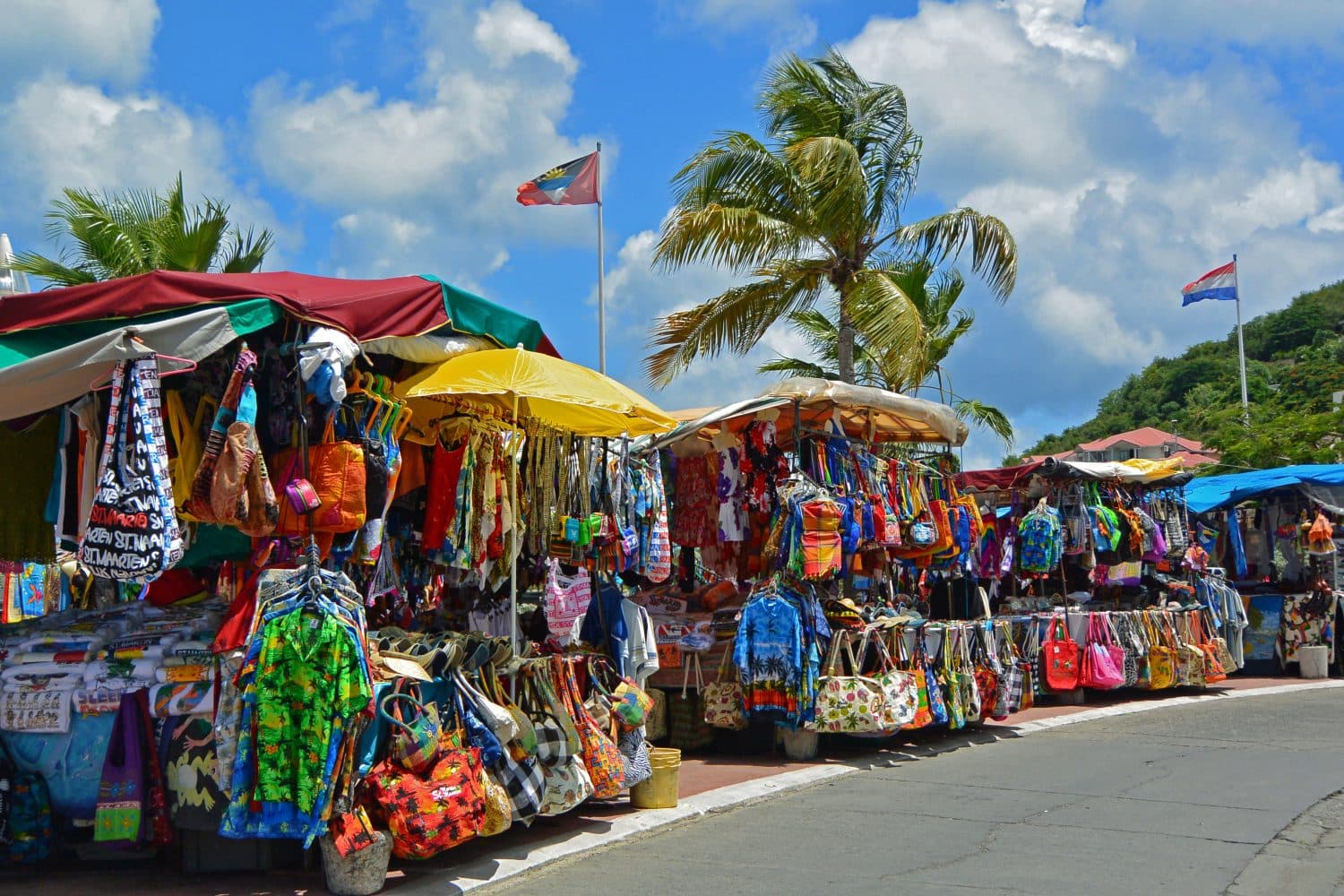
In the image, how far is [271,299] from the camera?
246 inches

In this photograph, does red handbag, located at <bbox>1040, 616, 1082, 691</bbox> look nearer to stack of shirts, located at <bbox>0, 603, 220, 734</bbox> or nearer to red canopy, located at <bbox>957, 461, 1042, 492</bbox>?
red canopy, located at <bbox>957, 461, 1042, 492</bbox>

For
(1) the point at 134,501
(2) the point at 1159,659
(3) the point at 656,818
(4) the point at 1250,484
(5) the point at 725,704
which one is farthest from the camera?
(4) the point at 1250,484

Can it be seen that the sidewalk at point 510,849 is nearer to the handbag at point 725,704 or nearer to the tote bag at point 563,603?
the handbag at point 725,704

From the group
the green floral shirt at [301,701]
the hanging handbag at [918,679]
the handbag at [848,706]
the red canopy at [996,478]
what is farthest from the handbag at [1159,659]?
the green floral shirt at [301,701]

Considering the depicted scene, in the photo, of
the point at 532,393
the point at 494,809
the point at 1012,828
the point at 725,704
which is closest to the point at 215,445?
the point at 532,393

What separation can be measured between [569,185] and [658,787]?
11.9m

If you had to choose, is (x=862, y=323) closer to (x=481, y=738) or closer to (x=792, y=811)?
→ (x=792, y=811)

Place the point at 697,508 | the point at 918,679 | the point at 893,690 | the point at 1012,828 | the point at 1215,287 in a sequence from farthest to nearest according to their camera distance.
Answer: the point at 1215,287
the point at 697,508
the point at 918,679
the point at 893,690
the point at 1012,828

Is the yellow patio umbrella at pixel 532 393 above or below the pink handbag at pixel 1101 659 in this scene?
above

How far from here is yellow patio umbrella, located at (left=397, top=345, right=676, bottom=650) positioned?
7.15 metres

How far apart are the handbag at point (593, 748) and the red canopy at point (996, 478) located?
8379 millimetres

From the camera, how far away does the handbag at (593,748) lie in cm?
752

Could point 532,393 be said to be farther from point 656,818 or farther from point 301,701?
point 656,818

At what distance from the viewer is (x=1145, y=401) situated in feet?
267
